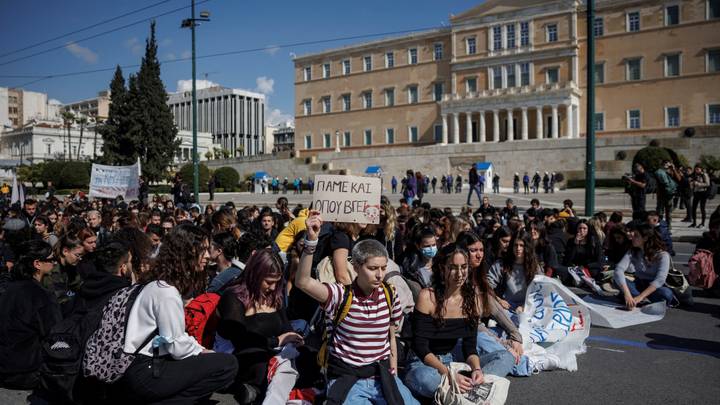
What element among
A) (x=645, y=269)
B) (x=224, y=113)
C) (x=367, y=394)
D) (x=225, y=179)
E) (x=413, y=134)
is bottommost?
(x=367, y=394)

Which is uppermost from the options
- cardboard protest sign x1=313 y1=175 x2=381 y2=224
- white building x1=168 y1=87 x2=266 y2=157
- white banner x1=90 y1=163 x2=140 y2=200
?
white building x1=168 y1=87 x2=266 y2=157

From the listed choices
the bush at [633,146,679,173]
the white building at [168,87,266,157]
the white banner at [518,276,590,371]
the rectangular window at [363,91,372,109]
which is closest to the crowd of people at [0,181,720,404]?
the white banner at [518,276,590,371]

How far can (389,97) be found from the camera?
63438mm

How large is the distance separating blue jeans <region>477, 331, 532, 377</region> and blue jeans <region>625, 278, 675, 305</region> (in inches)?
134

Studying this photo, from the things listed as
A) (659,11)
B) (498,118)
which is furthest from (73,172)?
(659,11)

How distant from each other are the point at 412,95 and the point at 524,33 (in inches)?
527

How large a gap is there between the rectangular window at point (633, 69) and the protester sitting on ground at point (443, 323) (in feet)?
172

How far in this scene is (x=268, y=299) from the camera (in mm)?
4480

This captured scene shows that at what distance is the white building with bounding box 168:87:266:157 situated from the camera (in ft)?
529

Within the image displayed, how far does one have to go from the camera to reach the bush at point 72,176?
4322 centimetres

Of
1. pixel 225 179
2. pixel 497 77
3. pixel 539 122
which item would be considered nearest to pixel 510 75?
pixel 497 77

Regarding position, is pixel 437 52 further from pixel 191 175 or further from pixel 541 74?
pixel 191 175

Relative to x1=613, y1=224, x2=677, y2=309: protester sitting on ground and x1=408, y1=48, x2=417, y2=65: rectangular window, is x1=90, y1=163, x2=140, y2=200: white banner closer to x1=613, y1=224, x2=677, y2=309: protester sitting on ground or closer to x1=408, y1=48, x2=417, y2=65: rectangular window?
x1=613, y1=224, x2=677, y2=309: protester sitting on ground

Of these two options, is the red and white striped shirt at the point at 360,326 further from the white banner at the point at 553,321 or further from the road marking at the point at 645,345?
the road marking at the point at 645,345
